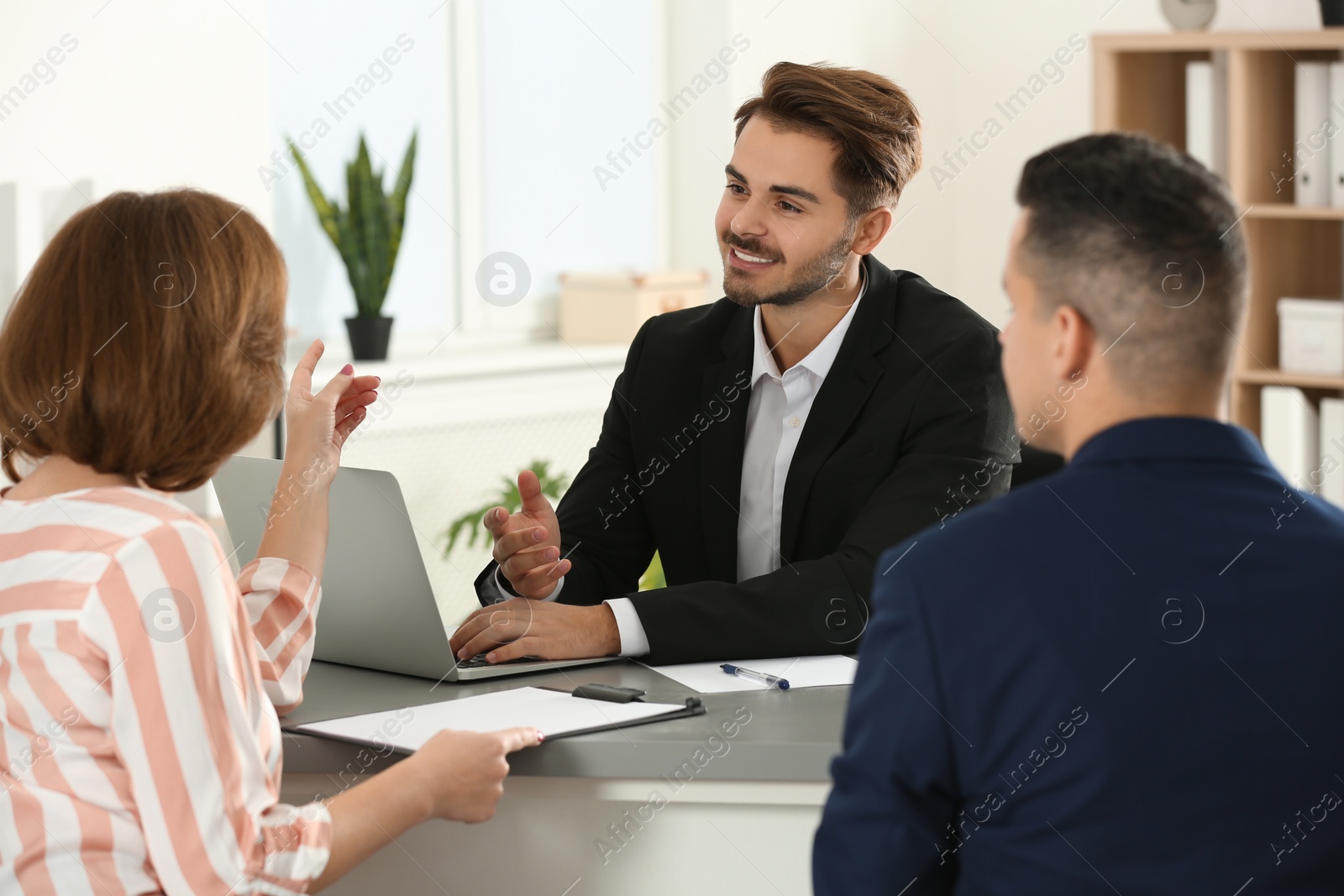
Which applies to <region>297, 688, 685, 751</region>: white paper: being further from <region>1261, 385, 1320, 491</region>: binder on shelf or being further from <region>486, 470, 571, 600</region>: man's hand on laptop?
<region>1261, 385, 1320, 491</region>: binder on shelf

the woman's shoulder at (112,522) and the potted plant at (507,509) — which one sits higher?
the woman's shoulder at (112,522)

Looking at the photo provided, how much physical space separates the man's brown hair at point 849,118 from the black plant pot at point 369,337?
206 cm

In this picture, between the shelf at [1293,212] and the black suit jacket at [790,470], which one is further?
the shelf at [1293,212]

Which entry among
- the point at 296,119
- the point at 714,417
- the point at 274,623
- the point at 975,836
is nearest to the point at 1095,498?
the point at 975,836

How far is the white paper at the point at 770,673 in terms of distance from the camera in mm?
1634

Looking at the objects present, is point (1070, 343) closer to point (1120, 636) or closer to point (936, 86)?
point (1120, 636)

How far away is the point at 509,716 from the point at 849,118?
1.17 m

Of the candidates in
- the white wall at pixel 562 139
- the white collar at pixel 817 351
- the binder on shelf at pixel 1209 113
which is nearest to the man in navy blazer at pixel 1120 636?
the white collar at pixel 817 351

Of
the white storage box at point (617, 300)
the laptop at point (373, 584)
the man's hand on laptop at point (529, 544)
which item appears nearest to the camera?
the laptop at point (373, 584)

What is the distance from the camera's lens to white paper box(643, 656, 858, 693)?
5.36ft

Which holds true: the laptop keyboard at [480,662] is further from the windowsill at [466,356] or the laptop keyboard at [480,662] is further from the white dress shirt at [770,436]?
the windowsill at [466,356]

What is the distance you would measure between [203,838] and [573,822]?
0.48 m

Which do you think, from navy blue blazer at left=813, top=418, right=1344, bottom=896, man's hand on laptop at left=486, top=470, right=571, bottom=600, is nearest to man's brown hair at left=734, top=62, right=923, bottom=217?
man's hand on laptop at left=486, top=470, right=571, bottom=600

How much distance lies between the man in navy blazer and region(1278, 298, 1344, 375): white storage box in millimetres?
3163
